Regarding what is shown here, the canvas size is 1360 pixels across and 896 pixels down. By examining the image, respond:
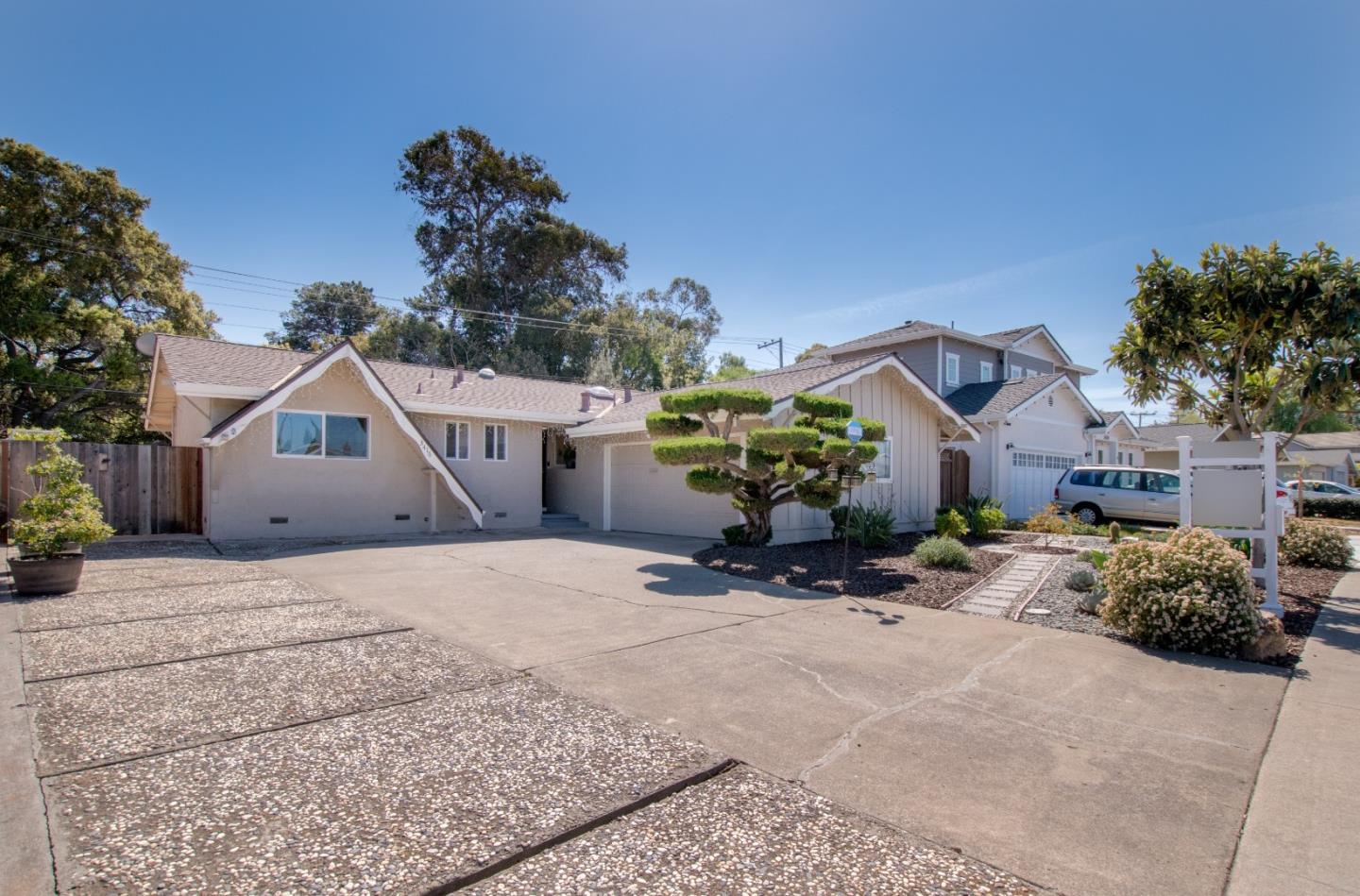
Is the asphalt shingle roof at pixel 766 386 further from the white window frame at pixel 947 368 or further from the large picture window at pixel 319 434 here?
the white window frame at pixel 947 368

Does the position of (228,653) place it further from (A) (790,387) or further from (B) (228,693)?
(A) (790,387)

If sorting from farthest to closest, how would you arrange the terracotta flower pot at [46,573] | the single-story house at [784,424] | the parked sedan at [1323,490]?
the parked sedan at [1323,490] → the single-story house at [784,424] → the terracotta flower pot at [46,573]

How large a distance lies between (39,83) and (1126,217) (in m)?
23.3

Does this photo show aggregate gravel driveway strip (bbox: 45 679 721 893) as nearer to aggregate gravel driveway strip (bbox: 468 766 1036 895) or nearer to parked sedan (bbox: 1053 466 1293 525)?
aggregate gravel driveway strip (bbox: 468 766 1036 895)

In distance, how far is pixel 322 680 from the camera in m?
4.82

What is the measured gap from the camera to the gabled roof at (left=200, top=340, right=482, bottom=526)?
12.4 m

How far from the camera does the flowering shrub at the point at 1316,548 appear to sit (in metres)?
10.5

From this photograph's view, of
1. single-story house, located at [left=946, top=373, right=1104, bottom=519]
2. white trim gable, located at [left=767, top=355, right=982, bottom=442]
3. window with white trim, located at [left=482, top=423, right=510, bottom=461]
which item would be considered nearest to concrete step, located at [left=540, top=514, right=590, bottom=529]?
window with white trim, located at [left=482, top=423, right=510, bottom=461]

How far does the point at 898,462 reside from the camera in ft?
49.2

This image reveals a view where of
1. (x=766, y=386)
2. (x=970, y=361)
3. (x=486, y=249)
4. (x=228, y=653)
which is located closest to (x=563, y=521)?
(x=766, y=386)

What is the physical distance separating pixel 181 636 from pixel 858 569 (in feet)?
27.9

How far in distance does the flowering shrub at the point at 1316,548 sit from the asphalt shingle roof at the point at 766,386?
745 cm

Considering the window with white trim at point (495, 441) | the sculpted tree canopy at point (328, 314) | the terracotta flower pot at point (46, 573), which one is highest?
the sculpted tree canopy at point (328, 314)

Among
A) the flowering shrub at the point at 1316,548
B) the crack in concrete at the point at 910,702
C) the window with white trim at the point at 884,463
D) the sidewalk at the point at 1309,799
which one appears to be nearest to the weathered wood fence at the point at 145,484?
the window with white trim at the point at 884,463
